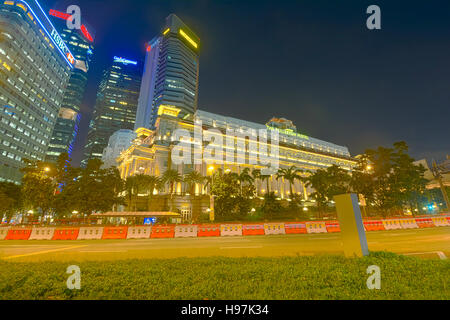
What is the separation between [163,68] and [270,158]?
257 feet

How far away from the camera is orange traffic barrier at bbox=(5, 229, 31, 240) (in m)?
19.0

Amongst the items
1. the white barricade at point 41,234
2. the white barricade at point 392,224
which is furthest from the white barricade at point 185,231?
the white barricade at point 392,224

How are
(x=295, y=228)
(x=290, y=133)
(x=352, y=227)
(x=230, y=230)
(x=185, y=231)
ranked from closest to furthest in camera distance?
(x=352, y=227), (x=185, y=231), (x=230, y=230), (x=295, y=228), (x=290, y=133)

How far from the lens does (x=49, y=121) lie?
307ft

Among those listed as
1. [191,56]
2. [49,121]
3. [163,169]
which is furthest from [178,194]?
[191,56]

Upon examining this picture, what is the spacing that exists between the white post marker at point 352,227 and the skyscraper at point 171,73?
101 metres

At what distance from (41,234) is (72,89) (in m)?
178

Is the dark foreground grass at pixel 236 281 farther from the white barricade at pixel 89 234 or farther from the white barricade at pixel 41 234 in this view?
the white barricade at pixel 41 234

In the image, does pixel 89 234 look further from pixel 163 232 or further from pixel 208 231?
pixel 208 231

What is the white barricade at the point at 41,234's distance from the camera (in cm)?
1917

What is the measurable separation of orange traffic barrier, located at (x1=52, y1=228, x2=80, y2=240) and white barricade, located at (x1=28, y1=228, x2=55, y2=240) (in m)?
0.45

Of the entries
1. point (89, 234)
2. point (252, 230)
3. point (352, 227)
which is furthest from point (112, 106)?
point (352, 227)

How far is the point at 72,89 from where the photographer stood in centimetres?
15388
